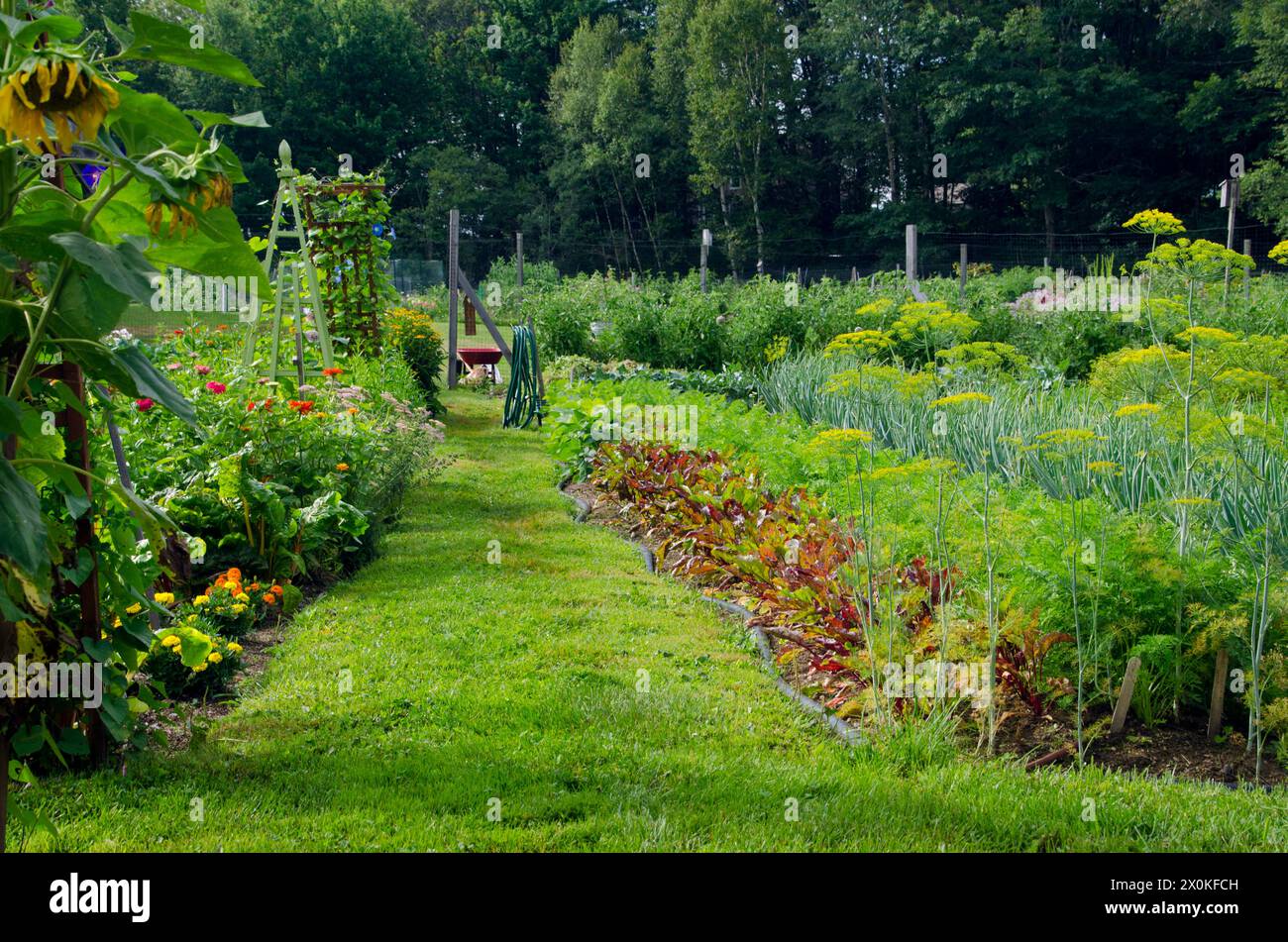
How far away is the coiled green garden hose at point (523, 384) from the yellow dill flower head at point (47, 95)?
8667 mm

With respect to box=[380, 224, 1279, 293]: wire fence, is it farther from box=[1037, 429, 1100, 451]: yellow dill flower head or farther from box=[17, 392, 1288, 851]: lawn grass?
box=[1037, 429, 1100, 451]: yellow dill flower head

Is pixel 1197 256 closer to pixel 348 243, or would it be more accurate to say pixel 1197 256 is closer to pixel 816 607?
pixel 816 607

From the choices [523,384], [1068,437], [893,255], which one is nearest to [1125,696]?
[1068,437]

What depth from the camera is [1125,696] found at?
10.7ft

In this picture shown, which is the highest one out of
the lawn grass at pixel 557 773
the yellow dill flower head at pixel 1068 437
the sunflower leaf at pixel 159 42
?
the sunflower leaf at pixel 159 42

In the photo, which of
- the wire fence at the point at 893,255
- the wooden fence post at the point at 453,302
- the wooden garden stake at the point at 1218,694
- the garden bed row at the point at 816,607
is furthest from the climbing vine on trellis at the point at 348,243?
the wire fence at the point at 893,255

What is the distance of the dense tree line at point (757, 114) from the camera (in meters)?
30.5

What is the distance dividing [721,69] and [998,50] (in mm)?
8599

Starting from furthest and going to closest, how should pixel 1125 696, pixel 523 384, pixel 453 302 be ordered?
pixel 453 302 < pixel 523 384 < pixel 1125 696

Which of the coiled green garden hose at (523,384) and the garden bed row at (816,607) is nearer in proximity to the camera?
the garden bed row at (816,607)

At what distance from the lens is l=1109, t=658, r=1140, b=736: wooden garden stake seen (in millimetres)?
3195

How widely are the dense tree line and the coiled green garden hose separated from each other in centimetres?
2120

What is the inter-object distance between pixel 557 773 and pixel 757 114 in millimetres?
33249

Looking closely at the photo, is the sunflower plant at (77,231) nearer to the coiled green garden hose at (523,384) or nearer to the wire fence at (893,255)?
the coiled green garden hose at (523,384)
